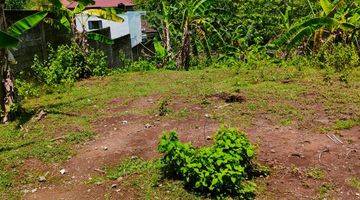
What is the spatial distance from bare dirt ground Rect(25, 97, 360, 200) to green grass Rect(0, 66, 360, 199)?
26 cm

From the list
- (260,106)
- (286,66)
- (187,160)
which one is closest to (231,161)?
(187,160)

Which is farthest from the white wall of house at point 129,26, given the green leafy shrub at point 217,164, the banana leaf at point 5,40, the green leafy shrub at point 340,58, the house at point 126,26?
the green leafy shrub at point 217,164

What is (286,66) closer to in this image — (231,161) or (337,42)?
(337,42)

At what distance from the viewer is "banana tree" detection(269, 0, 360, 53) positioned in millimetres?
10430

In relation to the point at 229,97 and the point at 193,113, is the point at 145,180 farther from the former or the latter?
the point at 229,97

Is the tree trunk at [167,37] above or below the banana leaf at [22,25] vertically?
below

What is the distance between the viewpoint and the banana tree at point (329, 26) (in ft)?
34.2

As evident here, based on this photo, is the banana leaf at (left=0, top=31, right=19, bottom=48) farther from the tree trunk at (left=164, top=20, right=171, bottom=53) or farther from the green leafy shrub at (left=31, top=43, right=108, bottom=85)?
the tree trunk at (left=164, top=20, right=171, bottom=53)

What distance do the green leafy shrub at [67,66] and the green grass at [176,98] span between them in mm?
482

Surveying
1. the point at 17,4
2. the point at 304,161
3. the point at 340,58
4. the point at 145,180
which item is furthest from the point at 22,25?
the point at 17,4

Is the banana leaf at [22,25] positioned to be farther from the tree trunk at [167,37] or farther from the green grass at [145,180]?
the tree trunk at [167,37]

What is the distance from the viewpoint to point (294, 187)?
4.92 meters

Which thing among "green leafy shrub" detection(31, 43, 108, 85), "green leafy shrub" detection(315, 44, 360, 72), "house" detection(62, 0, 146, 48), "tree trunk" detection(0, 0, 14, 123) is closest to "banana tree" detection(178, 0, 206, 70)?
"green leafy shrub" detection(31, 43, 108, 85)

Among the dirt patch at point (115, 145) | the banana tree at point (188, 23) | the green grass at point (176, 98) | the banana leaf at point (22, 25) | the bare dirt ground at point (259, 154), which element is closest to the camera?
the bare dirt ground at point (259, 154)
